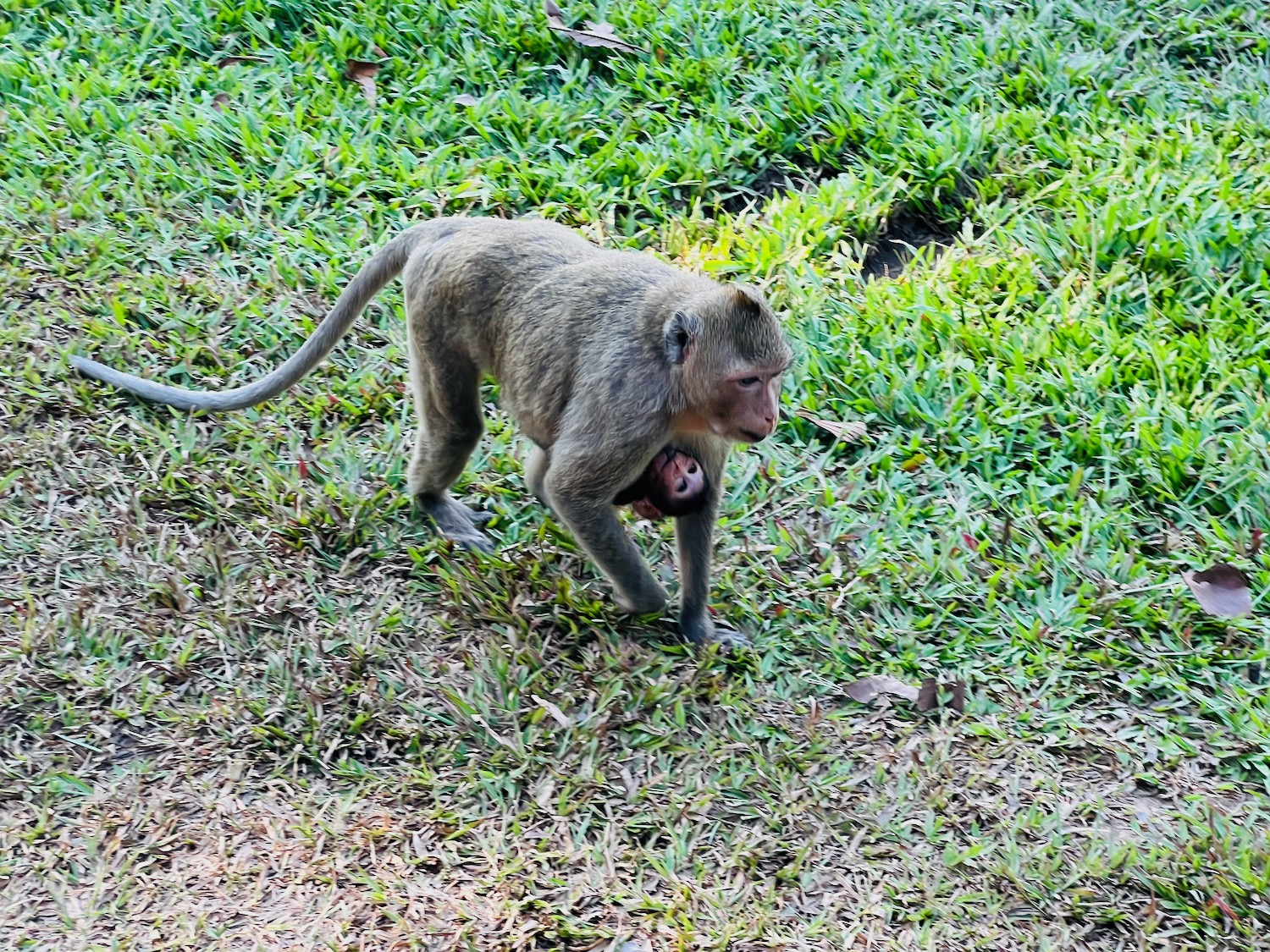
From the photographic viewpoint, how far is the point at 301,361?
533cm

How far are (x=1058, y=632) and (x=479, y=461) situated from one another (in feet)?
8.13

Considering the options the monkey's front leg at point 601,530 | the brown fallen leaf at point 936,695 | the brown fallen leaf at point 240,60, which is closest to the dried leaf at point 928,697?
the brown fallen leaf at point 936,695

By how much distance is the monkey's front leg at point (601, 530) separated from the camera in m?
4.60

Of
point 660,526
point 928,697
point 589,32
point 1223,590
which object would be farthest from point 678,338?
point 589,32

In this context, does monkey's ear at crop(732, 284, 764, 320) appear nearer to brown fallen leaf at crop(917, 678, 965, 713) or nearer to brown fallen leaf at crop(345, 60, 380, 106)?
brown fallen leaf at crop(917, 678, 965, 713)

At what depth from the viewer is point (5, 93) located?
23.2 ft

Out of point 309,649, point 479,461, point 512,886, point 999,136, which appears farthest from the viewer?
point 999,136

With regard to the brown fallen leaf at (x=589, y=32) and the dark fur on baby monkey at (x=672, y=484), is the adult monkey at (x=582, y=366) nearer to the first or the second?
the dark fur on baby monkey at (x=672, y=484)

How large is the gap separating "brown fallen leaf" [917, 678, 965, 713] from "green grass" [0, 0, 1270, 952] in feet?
0.14

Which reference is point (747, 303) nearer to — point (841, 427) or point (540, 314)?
point (540, 314)

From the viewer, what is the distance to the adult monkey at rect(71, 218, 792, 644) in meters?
4.51

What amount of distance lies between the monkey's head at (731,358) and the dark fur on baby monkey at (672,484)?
204mm

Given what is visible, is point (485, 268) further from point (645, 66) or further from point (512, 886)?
point (645, 66)

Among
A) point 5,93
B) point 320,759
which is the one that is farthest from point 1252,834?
point 5,93
